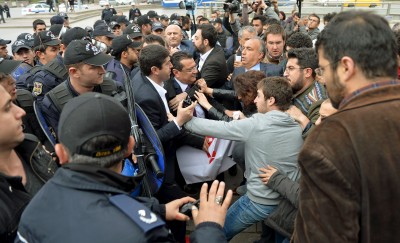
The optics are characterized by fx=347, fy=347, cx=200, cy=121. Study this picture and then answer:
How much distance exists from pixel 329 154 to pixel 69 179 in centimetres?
101

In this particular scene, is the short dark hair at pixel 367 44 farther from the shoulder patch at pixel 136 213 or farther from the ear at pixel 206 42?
the ear at pixel 206 42

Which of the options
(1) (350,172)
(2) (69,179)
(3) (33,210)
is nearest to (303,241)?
(1) (350,172)

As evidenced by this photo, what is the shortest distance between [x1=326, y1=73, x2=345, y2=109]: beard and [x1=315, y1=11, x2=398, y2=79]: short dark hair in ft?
0.22

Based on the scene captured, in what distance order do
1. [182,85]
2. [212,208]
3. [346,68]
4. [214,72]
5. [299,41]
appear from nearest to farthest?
1. [346,68]
2. [212,208]
3. [182,85]
4. [214,72]
5. [299,41]

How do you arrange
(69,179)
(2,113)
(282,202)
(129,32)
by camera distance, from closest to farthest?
1. (69,179)
2. (2,113)
3. (282,202)
4. (129,32)

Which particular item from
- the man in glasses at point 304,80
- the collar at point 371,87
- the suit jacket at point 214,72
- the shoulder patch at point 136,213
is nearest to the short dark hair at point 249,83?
the man in glasses at point 304,80

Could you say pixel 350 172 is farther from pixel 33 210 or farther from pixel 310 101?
pixel 310 101

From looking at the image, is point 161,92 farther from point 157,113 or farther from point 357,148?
point 357,148

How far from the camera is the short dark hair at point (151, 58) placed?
334 cm

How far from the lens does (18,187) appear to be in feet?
6.16

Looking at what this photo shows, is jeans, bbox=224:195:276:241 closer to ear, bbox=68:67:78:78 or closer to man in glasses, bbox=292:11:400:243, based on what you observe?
man in glasses, bbox=292:11:400:243

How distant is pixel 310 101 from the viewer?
3242mm

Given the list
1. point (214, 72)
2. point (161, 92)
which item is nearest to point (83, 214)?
point (161, 92)

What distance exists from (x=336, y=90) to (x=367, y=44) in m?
0.22
